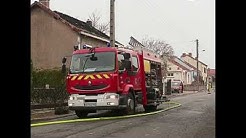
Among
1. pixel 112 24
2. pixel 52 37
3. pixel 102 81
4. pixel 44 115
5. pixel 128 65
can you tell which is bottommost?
pixel 44 115

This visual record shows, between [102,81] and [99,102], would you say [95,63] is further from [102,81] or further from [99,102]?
[99,102]

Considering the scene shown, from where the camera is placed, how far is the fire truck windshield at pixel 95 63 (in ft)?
Result: 44.7

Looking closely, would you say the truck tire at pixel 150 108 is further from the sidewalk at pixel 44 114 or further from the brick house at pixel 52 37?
the brick house at pixel 52 37

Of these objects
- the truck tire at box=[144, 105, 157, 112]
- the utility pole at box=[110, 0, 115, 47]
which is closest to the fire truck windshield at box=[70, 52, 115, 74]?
the truck tire at box=[144, 105, 157, 112]

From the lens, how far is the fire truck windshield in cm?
1362

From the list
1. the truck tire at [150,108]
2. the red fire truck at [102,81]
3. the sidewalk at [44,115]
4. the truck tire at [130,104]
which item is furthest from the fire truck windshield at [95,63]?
the truck tire at [150,108]

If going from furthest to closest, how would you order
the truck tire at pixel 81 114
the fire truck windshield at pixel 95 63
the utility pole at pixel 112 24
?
the utility pole at pixel 112 24
the truck tire at pixel 81 114
the fire truck windshield at pixel 95 63

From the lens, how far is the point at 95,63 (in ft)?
45.2

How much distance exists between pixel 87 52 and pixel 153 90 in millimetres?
4493

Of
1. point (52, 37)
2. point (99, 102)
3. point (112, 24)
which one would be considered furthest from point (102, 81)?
point (52, 37)

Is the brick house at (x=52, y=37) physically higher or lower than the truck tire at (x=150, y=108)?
higher

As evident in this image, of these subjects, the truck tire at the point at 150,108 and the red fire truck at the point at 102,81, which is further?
the truck tire at the point at 150,108

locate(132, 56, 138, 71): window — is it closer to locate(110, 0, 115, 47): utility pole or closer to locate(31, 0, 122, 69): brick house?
locate(110, 0, 115, 47): utility pole

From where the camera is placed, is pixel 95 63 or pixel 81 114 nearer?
pixel 95 63
